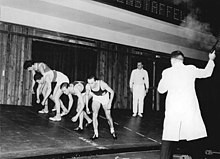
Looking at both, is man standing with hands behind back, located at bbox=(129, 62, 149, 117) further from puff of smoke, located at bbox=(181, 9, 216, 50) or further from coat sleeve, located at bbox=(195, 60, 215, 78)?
coat sleeve, located at bbox=(195, 60, 215, 78)

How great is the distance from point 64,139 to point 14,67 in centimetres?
416

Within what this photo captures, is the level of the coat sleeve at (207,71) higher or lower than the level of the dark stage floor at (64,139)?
higher

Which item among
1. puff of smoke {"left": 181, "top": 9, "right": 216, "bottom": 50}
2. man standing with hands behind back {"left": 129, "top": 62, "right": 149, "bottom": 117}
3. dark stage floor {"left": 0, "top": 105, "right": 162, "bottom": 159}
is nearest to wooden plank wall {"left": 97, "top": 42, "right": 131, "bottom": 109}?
man standing with hands behind back {"left": 129, "top": 62, "right": 149, "bottom": 117}

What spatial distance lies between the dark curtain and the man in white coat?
254 inches

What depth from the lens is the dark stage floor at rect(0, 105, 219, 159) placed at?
440 centimetres

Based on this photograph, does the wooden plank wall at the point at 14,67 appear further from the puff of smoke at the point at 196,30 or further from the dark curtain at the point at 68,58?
the puff of smoke at the point at 196,30

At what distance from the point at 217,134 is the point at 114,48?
5.73m

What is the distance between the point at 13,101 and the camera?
8.50m

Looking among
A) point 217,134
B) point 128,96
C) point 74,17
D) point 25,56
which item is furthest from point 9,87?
point 217,134

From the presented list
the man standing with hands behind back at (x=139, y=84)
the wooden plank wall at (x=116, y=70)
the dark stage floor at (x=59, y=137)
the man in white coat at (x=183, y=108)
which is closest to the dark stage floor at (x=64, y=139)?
the dark stage floor at (x=59, y=137)

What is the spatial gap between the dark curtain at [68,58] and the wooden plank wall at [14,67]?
0.42m

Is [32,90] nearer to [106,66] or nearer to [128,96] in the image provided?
[106,66]

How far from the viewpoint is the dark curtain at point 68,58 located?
9.12 metres

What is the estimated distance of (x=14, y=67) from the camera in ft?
27.9
